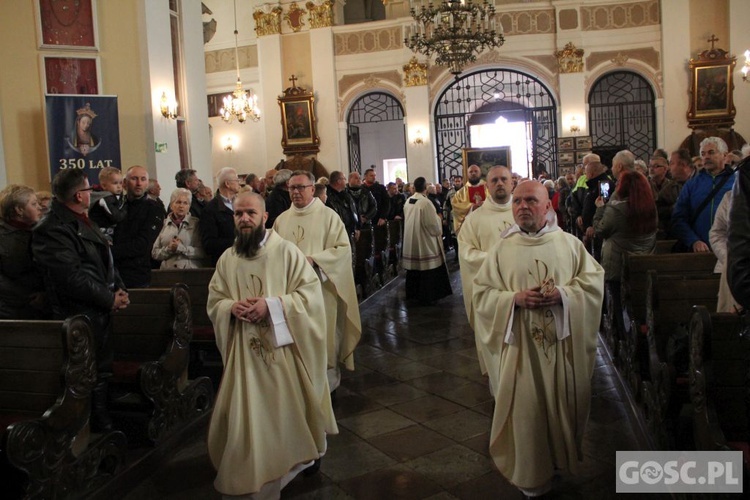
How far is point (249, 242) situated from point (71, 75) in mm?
7112

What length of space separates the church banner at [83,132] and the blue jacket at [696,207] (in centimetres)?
710

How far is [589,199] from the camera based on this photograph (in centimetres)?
739

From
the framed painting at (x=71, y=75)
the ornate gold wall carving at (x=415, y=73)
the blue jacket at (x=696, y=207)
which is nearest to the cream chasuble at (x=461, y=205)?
the blue jacket at (x=696, y=207)

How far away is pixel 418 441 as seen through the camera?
4.55 m

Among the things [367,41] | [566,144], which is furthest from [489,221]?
[367,41]

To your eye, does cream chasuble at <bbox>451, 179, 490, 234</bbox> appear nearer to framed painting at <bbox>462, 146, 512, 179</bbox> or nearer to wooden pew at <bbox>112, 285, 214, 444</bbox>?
wooden pew at <bbox>112, 285, 214, 444</bbox>

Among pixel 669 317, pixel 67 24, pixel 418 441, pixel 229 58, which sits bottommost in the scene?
pixel 418 441

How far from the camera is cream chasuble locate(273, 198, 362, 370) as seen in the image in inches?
208

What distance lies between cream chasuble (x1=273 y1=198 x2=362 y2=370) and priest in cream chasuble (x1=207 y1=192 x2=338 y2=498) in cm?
142

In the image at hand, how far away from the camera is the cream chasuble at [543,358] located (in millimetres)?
3449

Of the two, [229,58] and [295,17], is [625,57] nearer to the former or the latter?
[295,17]

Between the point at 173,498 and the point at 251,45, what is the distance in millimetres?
18275

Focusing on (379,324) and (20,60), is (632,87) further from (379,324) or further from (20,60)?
(20,60)

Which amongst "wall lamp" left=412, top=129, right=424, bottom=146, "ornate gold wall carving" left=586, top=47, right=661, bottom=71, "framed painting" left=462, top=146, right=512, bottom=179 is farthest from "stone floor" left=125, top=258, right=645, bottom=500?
"ornate gold wall carving" left=586, top=47, right=661, bottom=71
